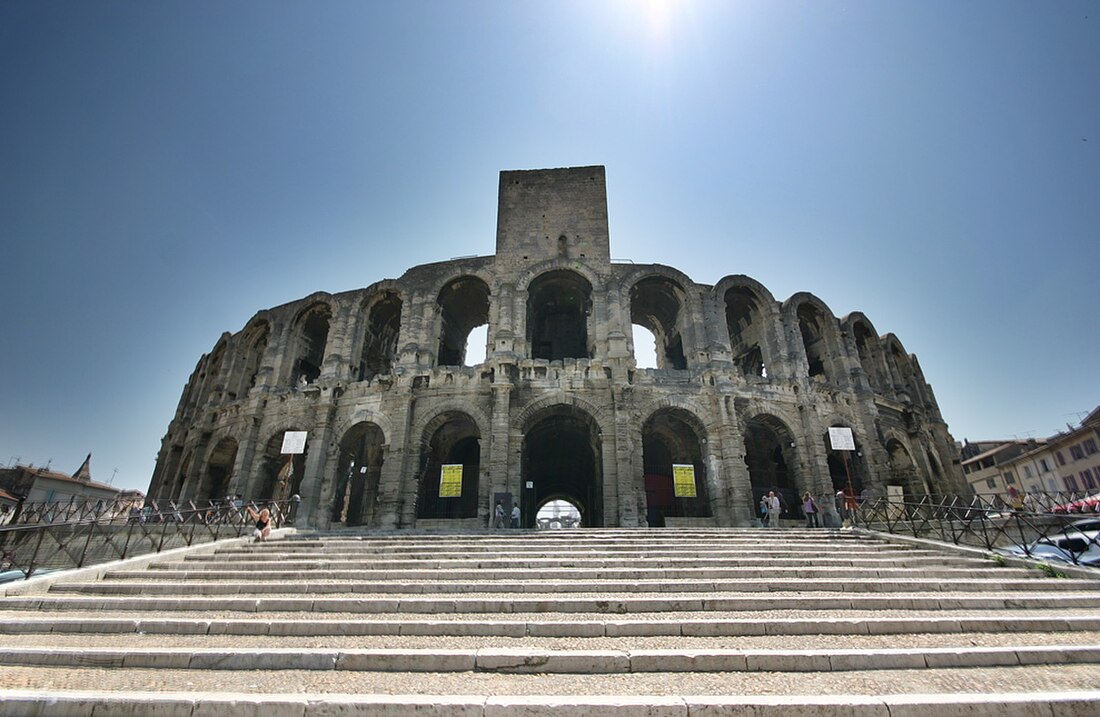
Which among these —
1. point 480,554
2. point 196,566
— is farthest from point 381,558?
point 196,566

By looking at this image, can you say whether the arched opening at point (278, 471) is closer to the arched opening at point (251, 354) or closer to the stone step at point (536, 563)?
the arched opening at point (251, 354)

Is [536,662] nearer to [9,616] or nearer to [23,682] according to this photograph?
[23,682]

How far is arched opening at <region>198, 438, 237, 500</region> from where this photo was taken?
68.4 feet

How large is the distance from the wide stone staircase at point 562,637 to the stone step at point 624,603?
26 millimetres

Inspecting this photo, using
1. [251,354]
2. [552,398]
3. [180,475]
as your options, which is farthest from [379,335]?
[180,475]

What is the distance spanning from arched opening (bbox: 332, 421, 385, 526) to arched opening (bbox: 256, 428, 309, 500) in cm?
162

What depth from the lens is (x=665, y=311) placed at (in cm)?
2312

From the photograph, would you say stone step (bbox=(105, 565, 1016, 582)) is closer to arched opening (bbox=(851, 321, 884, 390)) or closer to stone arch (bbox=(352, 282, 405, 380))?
stone arch (bbox=(352, 282, 405, 380))

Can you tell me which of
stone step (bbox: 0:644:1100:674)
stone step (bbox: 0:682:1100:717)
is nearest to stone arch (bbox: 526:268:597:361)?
stone step (bbox: 0:644:1100:674)

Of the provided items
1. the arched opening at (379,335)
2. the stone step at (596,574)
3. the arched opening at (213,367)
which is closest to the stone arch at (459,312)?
the arched opening at (379,335)

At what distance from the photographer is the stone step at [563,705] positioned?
357 centimetres

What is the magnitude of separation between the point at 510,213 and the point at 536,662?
2112cm

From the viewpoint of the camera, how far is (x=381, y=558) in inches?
359

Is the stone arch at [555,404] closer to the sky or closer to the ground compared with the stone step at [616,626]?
closer to the sky
